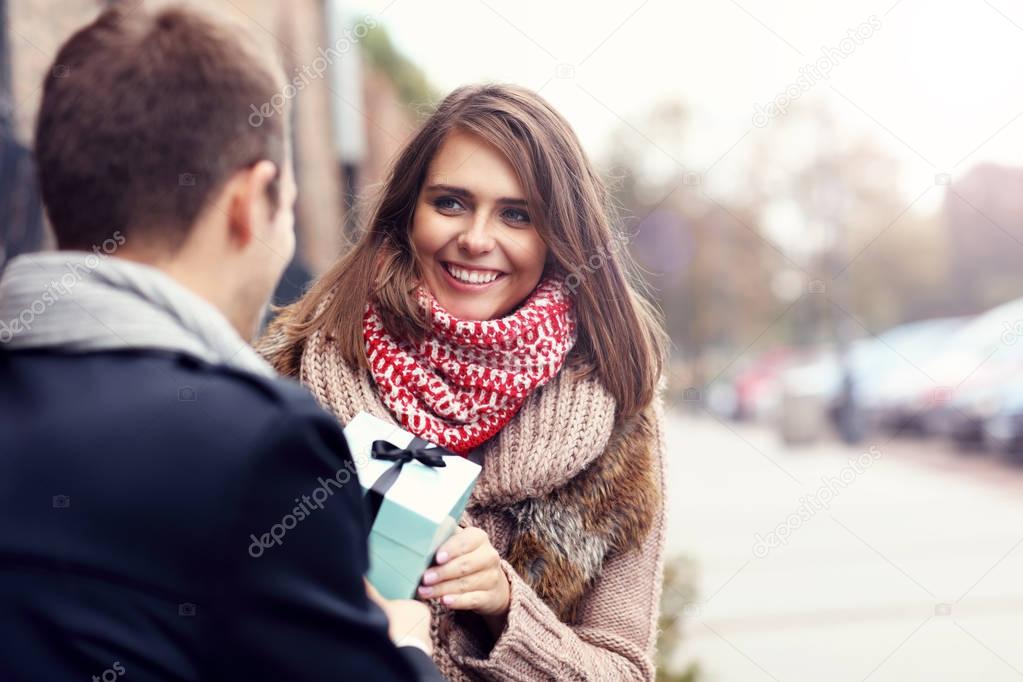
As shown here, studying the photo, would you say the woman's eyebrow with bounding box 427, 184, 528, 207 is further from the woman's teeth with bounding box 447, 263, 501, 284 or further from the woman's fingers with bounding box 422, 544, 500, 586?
the woman's fingers with bounding box 422, 544, 500, 586

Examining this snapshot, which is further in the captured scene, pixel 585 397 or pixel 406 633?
pixel 585 397

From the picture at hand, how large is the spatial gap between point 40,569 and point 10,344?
0.28 m

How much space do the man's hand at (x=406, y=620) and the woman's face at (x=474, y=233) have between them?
2.69ft

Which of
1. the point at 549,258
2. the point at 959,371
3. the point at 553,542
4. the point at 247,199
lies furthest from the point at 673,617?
the point at 959,371

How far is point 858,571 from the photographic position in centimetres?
851

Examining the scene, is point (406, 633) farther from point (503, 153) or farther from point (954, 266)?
point (954, 266)

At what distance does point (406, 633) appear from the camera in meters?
1.66

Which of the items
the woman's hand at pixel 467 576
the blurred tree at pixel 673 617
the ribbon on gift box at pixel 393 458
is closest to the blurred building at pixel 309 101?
the ribbon on gift box at pixel 393 458

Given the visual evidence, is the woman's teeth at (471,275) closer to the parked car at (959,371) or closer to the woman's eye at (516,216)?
the woman's eye at (516,216)

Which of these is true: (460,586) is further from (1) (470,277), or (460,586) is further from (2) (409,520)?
(1) (470,277)

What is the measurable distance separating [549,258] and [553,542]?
635mm

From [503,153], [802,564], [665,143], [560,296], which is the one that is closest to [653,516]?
[560,296]

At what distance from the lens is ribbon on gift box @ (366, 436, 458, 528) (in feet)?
6.01

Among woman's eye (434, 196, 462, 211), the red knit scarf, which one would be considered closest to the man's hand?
the red knit scarf
